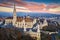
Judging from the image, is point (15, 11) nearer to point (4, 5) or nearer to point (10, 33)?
point (4, 5)

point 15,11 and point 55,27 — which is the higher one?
point 15,11

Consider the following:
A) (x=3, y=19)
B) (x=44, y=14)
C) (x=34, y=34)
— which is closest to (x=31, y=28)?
(x=34, y=34)

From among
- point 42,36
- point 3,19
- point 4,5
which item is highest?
point 4,5

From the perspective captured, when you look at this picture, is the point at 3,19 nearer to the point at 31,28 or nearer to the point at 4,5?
the point at 4,5

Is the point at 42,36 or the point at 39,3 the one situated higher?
the point at 39,3

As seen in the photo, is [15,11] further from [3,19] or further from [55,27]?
[55,27]

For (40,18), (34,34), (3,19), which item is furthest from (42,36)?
(3,19)

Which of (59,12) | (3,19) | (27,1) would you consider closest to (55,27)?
(59,12)
